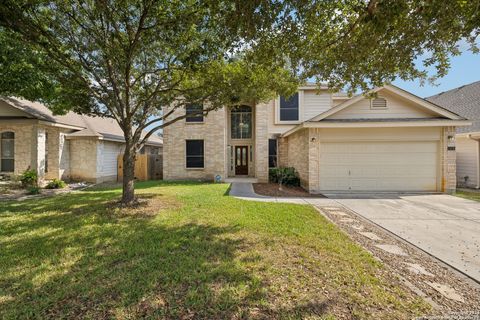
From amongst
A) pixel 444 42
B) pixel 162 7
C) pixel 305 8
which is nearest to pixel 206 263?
pixel 305 8

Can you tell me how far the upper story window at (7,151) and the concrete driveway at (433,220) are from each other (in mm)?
17382

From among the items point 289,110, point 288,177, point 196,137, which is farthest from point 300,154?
point 196,137

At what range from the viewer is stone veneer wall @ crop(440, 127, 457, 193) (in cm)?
1035

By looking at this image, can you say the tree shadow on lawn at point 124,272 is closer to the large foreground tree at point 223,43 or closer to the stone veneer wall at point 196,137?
the large foreground tree at point 223,43

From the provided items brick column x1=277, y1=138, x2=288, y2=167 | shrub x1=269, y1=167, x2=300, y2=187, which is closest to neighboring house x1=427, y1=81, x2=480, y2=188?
shrub x1=269, y1=167, x2=300, y2=187

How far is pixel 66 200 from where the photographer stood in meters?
8.94

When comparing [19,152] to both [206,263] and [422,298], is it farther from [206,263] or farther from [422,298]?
[422,298]

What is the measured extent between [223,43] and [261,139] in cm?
928

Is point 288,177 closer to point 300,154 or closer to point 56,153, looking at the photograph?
point 300,154

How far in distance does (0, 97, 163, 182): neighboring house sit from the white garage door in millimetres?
13887

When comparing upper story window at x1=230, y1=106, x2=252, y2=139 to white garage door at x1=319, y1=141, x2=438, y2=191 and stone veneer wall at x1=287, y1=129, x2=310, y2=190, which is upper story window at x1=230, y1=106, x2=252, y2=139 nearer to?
stone veneer wall at x1=287, y1=129, x2=310, y2=190

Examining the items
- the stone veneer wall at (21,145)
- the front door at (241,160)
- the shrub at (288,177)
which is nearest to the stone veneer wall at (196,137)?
the front door at (241,160)

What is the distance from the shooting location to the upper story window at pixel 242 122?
55.2ft

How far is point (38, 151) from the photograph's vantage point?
12.6 m
